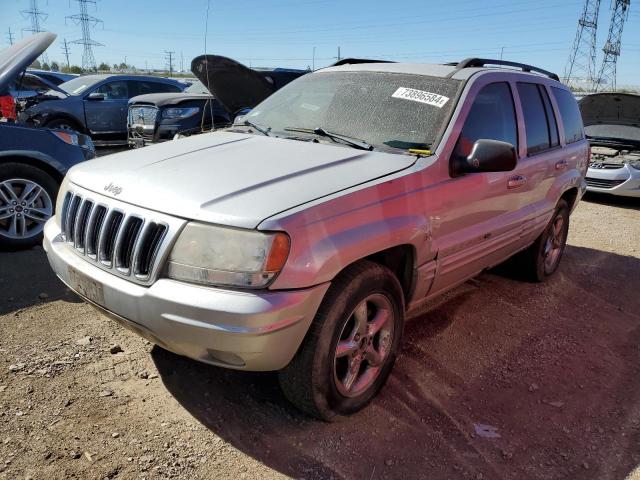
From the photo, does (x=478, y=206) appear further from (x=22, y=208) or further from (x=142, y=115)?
(x=142, y=115)

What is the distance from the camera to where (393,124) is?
327 cm

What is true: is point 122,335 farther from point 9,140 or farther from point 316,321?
point 9,140

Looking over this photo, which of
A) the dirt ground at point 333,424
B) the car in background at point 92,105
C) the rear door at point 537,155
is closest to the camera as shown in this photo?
the dirt ground at point 333,424

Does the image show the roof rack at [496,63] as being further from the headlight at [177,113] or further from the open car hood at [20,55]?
the headlight at [177,113]

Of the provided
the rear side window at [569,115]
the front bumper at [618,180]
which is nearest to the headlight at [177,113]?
the rear side window at [569,115]

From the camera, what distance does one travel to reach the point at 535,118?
4.21 meters

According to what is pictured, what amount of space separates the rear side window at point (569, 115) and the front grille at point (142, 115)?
6.34 metres

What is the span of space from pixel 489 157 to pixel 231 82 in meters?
4.08

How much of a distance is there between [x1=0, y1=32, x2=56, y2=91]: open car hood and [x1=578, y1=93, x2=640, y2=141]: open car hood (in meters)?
8.63

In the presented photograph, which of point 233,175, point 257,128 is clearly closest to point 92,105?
point 257,128

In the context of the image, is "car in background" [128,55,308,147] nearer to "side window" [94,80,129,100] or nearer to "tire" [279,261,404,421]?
"side window" [94,80,129,100]

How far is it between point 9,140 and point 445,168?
409 cm

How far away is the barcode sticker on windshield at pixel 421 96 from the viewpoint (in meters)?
3.31

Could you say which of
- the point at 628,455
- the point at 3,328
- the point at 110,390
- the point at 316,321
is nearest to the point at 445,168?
the point at 316,321
